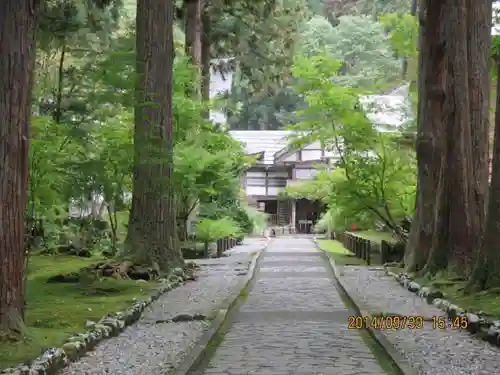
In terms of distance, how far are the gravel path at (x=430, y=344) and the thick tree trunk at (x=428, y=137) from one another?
3508mm

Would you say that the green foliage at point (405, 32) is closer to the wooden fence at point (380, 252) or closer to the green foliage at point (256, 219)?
the wooden fence at point (380, 252)

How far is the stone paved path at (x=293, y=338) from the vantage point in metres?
6.89

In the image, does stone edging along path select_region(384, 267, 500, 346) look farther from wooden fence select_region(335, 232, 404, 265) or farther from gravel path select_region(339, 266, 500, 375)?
wooden fence select_region(335, 232, 404, 265)

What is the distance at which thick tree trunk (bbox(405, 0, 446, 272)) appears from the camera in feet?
51.5

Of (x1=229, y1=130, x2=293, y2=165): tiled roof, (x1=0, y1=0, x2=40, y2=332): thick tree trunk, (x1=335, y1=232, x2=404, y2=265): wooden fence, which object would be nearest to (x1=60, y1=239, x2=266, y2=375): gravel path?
(x1=0, y1=0, x2=40, y2=332): thick tree trunk

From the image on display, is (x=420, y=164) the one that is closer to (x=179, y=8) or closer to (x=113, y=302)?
(x=113, y=302)

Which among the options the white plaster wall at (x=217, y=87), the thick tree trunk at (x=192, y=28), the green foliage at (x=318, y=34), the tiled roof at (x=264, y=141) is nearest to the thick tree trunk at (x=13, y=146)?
the thick tree trunk at (x=192, y=28)

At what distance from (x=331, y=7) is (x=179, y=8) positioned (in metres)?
31.4

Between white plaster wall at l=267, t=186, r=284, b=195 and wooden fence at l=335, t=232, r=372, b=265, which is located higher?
white plaster wall at l=267, t=186, r=284, b=195

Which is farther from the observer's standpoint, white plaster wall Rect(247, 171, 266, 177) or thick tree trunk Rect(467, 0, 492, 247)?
white plaster wall Rect(247, 171, 266, 177)

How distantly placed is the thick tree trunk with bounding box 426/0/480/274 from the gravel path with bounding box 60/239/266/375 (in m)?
4.24
